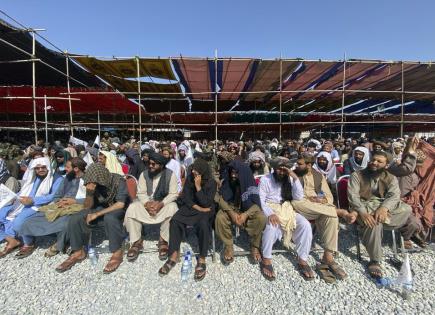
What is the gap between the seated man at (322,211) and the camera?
9.54 ft

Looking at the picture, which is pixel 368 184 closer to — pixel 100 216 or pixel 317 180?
pixel 317 180

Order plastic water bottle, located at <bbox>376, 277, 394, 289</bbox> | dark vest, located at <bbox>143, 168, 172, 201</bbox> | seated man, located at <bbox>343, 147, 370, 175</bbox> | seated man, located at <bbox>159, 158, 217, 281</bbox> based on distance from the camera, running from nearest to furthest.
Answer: plastic water bottle, located at <bbox>376, 277, 394, 289</bbox> < seated man, located at <bbox>159, 158, 217, 281</bbox> < dark vest, located at <bbox>143, 168, 172, 201</bbox> < seated man, located at <bbox>343, 147, 370, 175</bbox>

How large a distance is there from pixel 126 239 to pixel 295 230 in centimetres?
214

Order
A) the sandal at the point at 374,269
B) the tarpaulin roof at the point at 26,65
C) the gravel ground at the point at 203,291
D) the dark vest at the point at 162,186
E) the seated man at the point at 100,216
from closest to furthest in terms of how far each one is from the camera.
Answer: the gravel ground at the point at 203,291, the sandal at the point at 374,269, the seated man at the point at 100,216, the dark vest at the point at 162,186, the tarpaulin roof at the point at 26,65

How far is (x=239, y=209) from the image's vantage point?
3436 millimetres

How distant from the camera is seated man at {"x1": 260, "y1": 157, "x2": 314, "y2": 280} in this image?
9.84 feet

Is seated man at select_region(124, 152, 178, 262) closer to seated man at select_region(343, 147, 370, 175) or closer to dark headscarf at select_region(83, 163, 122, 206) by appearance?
dark headscarf at select_region(83, 163, 122, 206)

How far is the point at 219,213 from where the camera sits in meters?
3.25

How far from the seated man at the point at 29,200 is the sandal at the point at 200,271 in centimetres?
224

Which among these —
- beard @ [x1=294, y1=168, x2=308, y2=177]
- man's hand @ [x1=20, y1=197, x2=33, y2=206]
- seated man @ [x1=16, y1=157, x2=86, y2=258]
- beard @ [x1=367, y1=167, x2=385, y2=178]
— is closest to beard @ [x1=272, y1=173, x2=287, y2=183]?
beard @ [x1=294, y1=168, x2=308, y2=177]

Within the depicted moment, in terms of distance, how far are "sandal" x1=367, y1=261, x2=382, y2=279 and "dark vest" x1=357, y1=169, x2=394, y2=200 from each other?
76 centimetres

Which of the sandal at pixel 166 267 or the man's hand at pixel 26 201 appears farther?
the man's hand at pixel 26 201

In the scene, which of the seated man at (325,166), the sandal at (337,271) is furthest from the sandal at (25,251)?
the seated man at (325,166)

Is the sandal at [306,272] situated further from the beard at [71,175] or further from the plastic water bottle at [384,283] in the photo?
the beard at [71,175]
